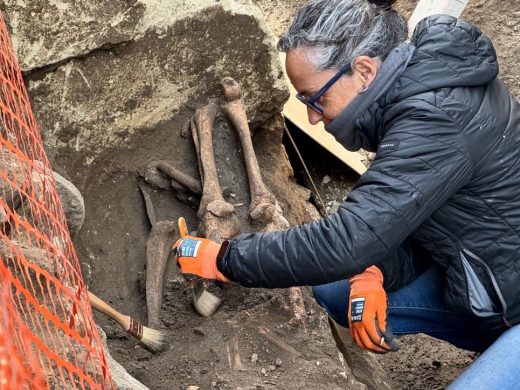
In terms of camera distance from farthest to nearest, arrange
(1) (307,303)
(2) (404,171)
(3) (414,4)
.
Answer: (3) (414,4), (1) (307,303), (2) (404,171)

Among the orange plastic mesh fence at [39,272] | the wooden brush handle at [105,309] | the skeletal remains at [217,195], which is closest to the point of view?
the orange plastic mesh fence at [39,272]

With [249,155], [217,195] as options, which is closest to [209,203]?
[217,195]

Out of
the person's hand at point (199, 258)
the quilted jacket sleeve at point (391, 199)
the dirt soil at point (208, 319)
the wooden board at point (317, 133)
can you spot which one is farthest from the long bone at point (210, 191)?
the wooden board at point (317, 133)

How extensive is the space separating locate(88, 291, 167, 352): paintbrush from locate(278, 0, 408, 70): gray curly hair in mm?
1155

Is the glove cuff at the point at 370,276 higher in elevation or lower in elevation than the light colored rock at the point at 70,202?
lower

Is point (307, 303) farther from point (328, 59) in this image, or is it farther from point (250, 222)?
point (328, 59)

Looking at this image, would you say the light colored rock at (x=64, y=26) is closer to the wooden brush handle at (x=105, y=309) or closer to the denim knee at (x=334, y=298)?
the wooden brush handle at (x=105, y=309)

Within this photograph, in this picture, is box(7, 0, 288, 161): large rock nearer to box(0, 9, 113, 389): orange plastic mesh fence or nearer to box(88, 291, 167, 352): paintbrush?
box(0, 9, 113, 389): orange plastic mesh fence

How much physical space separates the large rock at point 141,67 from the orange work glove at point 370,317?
1401mm

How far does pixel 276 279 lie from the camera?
236cm

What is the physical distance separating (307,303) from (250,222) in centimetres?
46

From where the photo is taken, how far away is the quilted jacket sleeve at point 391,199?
2.16 metres

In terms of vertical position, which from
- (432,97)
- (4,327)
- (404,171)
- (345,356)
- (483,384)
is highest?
(4,327)

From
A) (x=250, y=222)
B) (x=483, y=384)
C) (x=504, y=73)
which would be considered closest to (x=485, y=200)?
(x=483, y=384)
